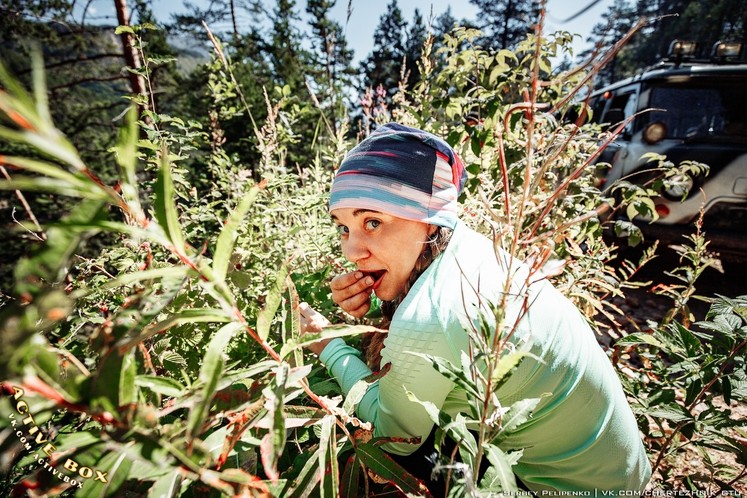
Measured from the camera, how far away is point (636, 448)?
125 cm

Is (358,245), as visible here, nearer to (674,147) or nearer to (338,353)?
(338,353)

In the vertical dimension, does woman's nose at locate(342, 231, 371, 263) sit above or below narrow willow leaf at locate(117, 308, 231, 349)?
below

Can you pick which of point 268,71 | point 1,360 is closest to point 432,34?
point 1,360

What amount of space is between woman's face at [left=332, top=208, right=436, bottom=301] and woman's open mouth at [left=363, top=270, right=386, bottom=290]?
0.11 ft

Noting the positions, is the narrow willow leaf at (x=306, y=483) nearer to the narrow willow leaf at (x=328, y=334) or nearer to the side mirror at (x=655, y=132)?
the narrow willow leaf at (x=328, y=334)

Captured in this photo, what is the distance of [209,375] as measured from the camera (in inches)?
18.3

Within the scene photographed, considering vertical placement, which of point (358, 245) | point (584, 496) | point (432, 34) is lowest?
point (584, 496)

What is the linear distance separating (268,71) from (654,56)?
113ft

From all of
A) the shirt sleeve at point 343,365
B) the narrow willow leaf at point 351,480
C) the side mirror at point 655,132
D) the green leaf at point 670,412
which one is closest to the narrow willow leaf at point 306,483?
the narrow willow leaf at point 351,480

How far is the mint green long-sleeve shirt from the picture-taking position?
1053 mm

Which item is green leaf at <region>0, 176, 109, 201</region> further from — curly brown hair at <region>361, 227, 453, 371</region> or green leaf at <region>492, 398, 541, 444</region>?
curly brown hair at <region>361, 227, 453, 371</region>

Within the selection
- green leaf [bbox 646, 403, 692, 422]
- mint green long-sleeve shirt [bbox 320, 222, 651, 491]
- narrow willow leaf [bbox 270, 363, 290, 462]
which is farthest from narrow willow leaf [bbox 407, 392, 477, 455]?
green leaf [bbox 646, 403, 692, 422]

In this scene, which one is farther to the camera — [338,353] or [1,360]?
[338,353]

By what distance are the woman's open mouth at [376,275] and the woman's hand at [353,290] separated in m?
0.02
